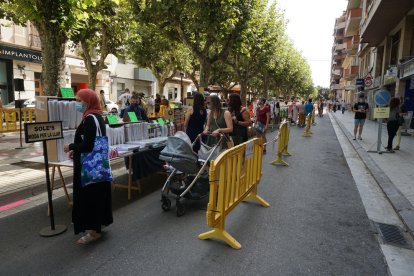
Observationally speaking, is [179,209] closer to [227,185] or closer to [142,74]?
[227,185]

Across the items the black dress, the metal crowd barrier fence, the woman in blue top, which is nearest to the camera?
the black dress

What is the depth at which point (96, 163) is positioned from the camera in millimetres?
3604

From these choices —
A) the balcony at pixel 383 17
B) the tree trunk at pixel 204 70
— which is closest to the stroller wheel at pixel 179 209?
the tree trunk at pixel 204 70

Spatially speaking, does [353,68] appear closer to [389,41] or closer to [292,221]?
[389,41]

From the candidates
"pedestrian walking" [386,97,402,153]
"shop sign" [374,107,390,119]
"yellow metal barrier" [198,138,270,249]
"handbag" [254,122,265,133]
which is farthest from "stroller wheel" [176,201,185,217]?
"pedestrian walking" [386,97,402,153]

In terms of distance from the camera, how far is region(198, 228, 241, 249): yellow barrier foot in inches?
146

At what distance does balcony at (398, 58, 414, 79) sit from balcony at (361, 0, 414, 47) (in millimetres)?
2810

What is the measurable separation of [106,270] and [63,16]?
6576mm

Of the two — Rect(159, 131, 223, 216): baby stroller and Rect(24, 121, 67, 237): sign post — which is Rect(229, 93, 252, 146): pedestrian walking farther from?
Rect(24, 121, 67, 237): sign post

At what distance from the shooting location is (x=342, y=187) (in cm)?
654

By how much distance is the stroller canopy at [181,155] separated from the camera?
179 inches

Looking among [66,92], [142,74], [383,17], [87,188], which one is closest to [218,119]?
[87,188]

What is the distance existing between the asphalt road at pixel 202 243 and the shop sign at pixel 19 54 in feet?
64.7

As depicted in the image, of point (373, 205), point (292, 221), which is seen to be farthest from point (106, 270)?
point (373, 205)
